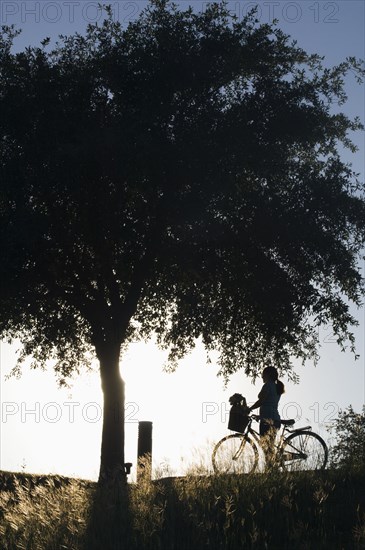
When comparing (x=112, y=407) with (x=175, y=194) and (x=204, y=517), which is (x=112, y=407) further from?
(x=204, y=517)

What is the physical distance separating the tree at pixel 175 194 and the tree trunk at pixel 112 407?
38 millimetres

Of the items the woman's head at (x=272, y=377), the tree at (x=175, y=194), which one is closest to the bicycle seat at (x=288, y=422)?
the woman's head at (x=272, y=377)

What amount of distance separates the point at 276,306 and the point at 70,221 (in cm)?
565

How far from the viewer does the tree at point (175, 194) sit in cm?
2153

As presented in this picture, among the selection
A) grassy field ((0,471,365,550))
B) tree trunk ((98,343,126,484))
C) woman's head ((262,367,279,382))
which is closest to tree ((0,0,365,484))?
tree trunk ((98,343,126,484))

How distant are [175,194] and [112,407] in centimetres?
598

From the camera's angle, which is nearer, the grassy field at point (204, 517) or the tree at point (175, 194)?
the grassy field at point (204, 517)

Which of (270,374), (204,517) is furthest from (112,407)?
(204,517)

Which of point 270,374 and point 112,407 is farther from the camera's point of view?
point 112,407

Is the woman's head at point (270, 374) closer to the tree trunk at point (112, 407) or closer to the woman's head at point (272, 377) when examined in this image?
the woman's head at point (272, 377)

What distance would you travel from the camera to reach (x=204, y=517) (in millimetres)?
12000

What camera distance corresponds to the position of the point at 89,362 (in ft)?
87.1

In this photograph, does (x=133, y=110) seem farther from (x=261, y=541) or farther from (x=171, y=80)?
(x=261, y=541)

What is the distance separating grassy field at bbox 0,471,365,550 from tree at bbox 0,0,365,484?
8079 millimetres
